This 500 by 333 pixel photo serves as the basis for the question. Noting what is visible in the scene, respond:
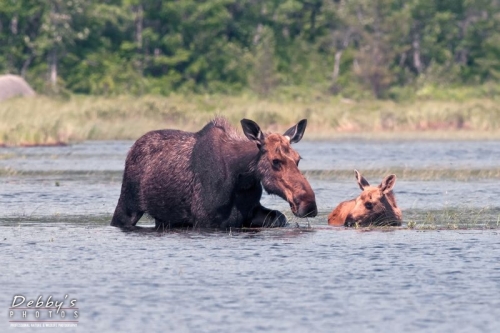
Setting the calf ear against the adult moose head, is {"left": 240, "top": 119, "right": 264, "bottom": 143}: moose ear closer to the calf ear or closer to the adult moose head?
the adult moose head

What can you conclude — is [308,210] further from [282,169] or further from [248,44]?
[248,44]

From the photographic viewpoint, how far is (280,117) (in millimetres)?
40625

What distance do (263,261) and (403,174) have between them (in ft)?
41.4

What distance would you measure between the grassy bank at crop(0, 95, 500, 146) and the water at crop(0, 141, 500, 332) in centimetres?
1918

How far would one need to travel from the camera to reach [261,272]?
11594mm

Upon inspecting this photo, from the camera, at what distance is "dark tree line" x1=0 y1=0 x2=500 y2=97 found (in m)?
56.3

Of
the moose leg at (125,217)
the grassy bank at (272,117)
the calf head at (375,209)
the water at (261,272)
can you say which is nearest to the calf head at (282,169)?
the water at (261,272)

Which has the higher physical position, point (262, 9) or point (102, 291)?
point (262, 9)

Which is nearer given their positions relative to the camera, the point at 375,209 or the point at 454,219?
the point at 375,209

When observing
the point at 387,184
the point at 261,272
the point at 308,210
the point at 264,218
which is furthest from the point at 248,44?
the point at 261,272

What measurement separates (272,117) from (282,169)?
88.3 feet

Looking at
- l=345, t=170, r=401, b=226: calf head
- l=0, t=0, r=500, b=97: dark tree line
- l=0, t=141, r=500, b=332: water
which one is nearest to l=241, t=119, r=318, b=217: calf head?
l=0, t=141, r=500, b=332: water

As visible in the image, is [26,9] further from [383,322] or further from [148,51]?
[383,322]

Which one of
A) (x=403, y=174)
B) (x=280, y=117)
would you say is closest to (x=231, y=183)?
(x=403, y=174)
